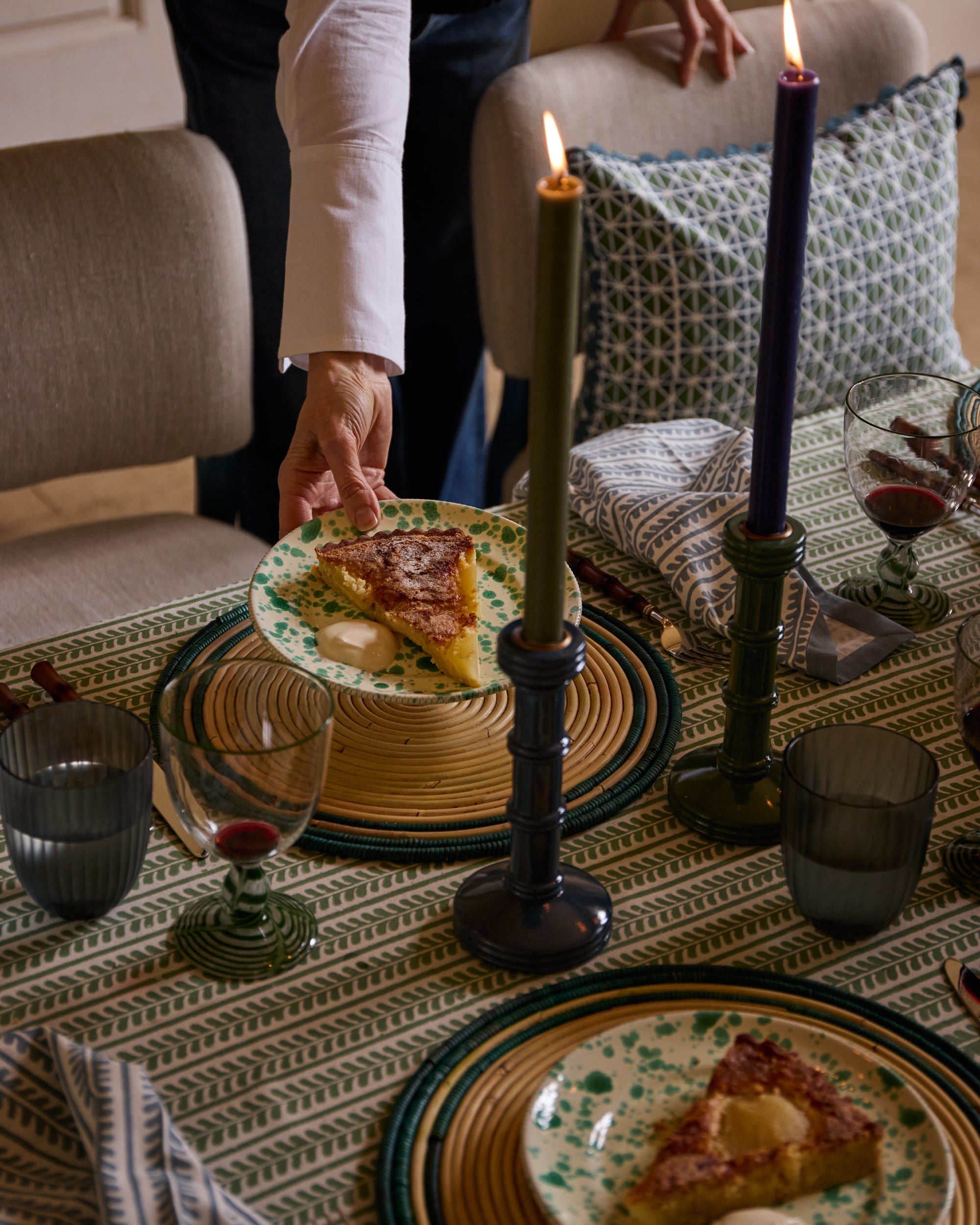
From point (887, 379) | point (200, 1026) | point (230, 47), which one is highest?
point (230, 47)

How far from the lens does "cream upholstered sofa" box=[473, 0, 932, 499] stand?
191 centimetres

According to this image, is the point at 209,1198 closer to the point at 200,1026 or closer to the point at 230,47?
the point at 200,1026

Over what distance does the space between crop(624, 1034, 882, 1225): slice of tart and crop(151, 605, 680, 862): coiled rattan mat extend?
274 mm

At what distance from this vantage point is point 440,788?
0.96 metres

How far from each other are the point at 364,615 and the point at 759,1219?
1.90 ft

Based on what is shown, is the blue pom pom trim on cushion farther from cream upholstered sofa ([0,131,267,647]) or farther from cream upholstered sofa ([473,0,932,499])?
cream upholstered sofa ([0,131,267,647])

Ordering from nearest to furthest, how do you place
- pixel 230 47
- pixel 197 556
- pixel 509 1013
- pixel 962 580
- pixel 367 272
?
1. pixel 509 1013
2. pixel 962 580
3. pixel 367 272
4. pixel 197 556
5. pixel 230 47

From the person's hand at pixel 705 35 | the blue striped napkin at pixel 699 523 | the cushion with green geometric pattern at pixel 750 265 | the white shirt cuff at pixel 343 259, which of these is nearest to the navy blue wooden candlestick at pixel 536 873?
the blue striped napkin at pixel 699 523

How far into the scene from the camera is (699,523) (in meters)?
1.20

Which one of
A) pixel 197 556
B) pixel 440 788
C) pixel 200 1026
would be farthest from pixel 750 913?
pixel 197 556

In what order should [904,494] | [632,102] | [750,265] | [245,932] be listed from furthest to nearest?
[632,102] → [750,265] → [904,494] → [245,932]

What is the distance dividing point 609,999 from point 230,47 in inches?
62.4

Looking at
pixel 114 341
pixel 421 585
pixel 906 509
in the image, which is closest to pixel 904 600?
pixel 906 509

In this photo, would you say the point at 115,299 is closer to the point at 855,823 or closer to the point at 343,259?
the point at 343,259
